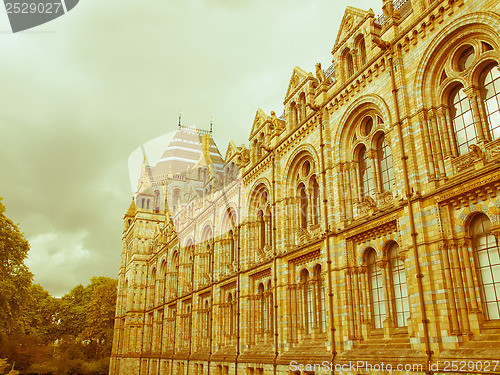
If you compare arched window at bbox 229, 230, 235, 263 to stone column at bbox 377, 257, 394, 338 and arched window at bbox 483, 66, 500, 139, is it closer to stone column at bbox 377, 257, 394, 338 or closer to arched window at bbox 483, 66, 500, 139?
stone column at bbox 377, 257, 394, 338

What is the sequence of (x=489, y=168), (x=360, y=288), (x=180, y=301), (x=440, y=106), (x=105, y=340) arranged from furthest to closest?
(x=105, y=340) → (x=180, y=301) → (x=360, y=288) → (x=440, y=106) → (x=489, y=168)

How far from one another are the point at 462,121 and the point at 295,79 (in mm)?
13129

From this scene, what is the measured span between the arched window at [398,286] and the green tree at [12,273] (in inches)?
1070

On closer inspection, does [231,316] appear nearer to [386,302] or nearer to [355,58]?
[386,302]

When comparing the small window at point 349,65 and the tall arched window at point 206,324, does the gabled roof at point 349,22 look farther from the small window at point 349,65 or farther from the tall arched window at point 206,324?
the tall arched window at point 206,324

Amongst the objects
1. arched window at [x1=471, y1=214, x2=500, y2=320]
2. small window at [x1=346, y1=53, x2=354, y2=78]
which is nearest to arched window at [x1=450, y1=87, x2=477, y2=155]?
arched window at [x1=471, y1=214, x2=500, y2=320]

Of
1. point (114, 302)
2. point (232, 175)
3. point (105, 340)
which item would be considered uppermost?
point (232, 175)

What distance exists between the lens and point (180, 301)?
42906mm

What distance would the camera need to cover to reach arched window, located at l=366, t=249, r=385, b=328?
57.7 ft

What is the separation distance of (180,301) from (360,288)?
28.0 metres

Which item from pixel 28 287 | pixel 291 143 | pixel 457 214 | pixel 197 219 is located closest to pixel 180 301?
pixel 197 219

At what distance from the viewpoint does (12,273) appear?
3388 centimetres

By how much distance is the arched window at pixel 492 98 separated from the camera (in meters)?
14.1

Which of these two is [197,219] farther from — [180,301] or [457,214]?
[457,214]
